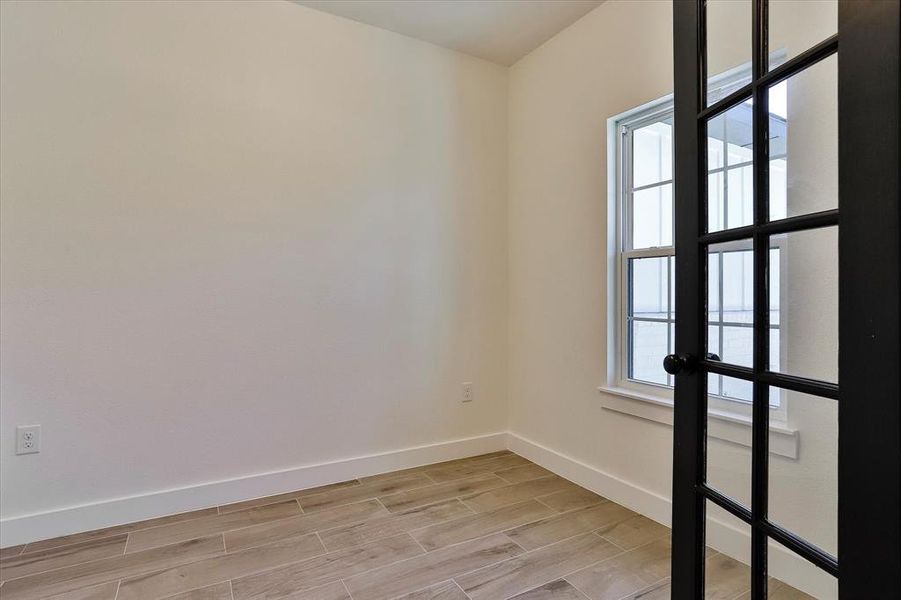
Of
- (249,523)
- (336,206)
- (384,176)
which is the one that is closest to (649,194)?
(384,176)

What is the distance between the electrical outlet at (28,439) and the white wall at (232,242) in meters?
0.03

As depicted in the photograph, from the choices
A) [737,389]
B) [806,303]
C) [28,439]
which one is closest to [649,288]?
[737,389]

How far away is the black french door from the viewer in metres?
0.70

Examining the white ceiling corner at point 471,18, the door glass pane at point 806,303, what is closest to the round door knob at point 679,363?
the door glass pane at point 806,303

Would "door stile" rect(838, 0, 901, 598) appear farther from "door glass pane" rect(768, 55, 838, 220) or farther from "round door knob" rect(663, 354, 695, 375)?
"round door knob" rect(663, 354, 695, 375)

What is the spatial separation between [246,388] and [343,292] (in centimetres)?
75

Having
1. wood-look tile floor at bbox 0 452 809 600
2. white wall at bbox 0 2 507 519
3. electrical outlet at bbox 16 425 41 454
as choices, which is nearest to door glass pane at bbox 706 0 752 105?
wood-look tile floor at bbox 0 452 809 600

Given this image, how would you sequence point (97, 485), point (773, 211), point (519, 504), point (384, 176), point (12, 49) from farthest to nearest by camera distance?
point (384, 176)
point (519, 504)
point (97, 485)
point (12, 49)
point (773, 211)

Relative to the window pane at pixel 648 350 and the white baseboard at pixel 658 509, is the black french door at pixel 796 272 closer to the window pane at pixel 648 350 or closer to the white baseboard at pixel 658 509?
the white baseboard at pixel 658 509

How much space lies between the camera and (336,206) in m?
2.78

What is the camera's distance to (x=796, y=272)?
94 cm

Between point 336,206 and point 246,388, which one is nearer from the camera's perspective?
point 246,388

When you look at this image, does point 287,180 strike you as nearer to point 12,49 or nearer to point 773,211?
point 12,49

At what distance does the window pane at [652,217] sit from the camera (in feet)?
7.82
